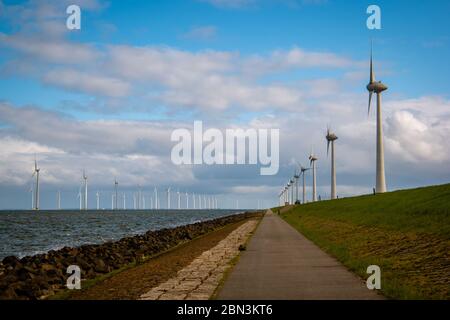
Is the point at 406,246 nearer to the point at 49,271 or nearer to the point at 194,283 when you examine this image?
the point at 194,283

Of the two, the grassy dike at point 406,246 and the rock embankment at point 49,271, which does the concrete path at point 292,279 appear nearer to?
the grassy dike at point 406,246

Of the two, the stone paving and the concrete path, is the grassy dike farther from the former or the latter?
the stone paving

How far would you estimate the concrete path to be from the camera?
13039 millimetres

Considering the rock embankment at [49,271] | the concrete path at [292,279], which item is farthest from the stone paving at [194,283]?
the rock embankment at [49,271]

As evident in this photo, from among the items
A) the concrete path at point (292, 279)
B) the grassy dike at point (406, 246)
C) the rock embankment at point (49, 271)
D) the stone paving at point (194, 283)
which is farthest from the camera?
the rock embankment at point (49, 271)

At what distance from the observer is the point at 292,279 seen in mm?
15844

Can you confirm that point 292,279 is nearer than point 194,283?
No

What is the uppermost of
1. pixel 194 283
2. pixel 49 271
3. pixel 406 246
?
pixel 406 246

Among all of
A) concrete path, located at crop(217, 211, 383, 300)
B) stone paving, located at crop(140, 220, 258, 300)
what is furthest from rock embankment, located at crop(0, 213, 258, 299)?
concrete path, located at crop(217, 211, 383, 300)

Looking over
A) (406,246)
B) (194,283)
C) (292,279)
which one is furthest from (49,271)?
(406,246)

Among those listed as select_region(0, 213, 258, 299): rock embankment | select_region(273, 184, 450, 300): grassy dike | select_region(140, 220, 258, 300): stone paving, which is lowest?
select_region(0, 213, 258, 299): rock embankment

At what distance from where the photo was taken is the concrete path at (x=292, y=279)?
42.8ft
